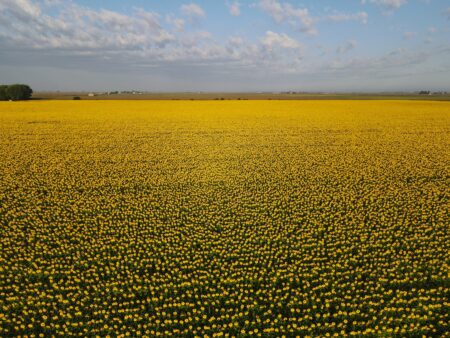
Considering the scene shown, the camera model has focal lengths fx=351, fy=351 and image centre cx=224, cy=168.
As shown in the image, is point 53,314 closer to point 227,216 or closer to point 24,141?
point 227,216

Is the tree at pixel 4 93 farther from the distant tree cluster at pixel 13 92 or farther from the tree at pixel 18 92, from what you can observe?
the tree at pixel 18 92

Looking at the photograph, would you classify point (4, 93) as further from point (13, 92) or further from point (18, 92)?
point (18, 92)

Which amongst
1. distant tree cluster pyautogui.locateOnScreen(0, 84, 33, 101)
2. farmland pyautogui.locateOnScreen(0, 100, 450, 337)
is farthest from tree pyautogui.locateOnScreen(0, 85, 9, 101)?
farmland pyautogui.locateOnScreen(0, 100, 450, 337)

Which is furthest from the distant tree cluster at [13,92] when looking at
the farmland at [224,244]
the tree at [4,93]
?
the farmland at [224,244]

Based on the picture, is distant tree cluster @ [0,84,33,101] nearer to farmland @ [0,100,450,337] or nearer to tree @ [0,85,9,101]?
tree @ [0,85,9,101]

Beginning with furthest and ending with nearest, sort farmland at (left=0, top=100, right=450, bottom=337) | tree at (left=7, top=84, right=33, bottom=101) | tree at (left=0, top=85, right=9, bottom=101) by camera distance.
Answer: tree at (left=0, top=85, right=9, bottom=101) < tree at (left=7, top=84, right=33, bottom=101) < farmland at (left=0, top=100, right=450, bottom=337)

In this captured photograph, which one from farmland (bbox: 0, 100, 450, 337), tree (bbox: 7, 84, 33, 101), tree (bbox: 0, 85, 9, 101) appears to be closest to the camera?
farmland (bbox: 0, 100, 450, 337)

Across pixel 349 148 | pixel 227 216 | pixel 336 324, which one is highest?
pixel 349 148

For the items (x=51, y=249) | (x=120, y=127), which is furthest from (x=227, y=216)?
(x=120, y=127)
